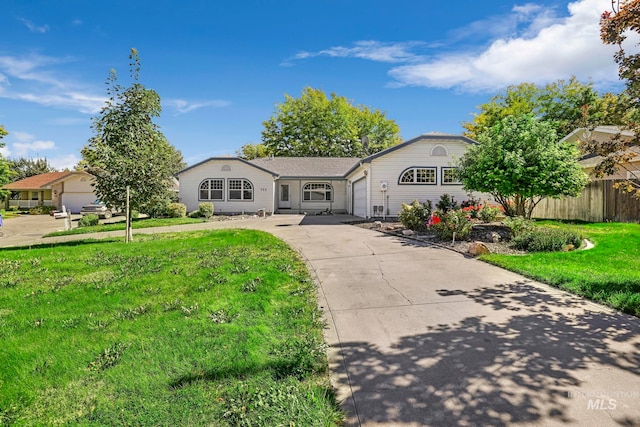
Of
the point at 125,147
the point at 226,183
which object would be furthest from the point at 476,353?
the point at 226,183

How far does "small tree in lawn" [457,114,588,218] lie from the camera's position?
10.6m

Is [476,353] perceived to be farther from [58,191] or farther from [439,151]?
[58,191]

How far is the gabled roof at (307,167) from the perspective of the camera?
2652cm

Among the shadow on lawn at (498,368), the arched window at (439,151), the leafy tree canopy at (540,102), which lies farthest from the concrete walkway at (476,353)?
the leafy tree canopy at (540,102)

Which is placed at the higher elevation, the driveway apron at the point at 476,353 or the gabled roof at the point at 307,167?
the gabled roof at the point at 307,167

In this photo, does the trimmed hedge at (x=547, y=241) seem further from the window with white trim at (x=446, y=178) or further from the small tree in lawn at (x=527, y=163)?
the window with white trim at (x=446, y=178)

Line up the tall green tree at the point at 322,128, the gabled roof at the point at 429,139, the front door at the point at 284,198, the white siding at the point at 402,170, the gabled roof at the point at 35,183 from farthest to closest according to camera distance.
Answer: the tall green tree at the point at 322,128 < the gabled roof at the point at 35,183 < the front door at the point at 284,198 < the white siding at the point at 402,170 < the gabled roof at the point at 429,139

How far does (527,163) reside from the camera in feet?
35.6

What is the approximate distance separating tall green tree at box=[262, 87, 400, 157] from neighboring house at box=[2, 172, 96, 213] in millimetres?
20053

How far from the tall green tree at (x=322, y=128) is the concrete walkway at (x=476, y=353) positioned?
35.3 metres

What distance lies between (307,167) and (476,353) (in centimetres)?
2525

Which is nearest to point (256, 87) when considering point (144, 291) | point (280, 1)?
point (280, 1)

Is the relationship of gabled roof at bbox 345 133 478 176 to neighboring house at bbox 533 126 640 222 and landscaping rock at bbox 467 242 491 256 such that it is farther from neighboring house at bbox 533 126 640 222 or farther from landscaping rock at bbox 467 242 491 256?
landscaping rock at bbox 467 242 491 256

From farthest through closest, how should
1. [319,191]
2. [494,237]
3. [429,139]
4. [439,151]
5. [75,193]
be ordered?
[75,193], [319,191], [439,151], [429,139], [494,237]
